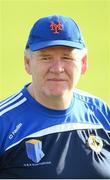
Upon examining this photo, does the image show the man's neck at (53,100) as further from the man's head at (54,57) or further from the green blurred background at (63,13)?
the green blurred background at (63,13)

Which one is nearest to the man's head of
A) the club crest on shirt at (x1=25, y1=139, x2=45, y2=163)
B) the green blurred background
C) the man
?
the man

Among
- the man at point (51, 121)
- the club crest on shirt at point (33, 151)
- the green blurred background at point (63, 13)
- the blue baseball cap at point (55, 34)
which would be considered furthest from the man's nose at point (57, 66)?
the green blurred background at point (63, 13)

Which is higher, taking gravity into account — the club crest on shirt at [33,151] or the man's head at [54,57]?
the man's head at [54,57]

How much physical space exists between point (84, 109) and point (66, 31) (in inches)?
19.2

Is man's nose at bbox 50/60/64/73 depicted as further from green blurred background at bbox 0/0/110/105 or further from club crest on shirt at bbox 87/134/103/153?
green blurred background at bbox 0/0/110/105

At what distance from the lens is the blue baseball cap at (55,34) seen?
3048 mm

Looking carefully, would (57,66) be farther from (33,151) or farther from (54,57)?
(33,151)

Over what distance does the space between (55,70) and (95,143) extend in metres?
0.51

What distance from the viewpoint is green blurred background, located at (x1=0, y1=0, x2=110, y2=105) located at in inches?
279

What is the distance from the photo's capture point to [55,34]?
3086 mm

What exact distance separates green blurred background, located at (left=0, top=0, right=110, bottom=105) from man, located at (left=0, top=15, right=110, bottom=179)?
3.67 meters

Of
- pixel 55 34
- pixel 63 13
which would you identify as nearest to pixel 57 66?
pixel 55 34

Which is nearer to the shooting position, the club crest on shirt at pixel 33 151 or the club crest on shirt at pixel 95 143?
the club crest on shirt at pixel 33 151

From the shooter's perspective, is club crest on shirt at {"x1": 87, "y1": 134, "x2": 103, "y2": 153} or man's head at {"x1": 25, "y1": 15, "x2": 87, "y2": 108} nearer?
man's head at {"x1": 25, "y1": 15, "x2": 87, "y2": 108}
